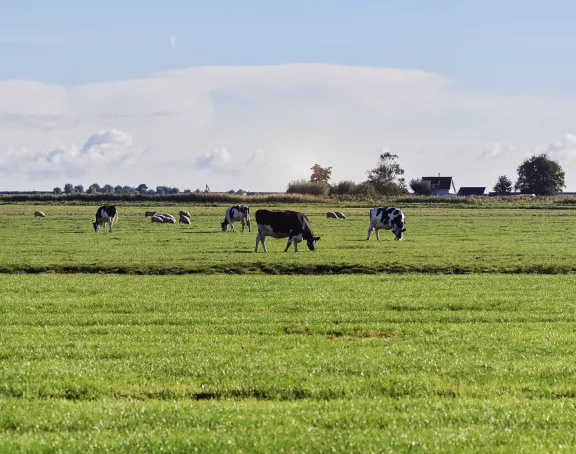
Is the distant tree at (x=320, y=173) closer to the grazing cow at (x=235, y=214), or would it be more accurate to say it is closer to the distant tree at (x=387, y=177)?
the distant tree at (x=387, y=177)

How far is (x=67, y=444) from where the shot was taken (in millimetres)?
10031

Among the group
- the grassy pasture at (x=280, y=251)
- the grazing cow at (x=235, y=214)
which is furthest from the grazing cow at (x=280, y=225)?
the grazing cow at (x=235, y=214)

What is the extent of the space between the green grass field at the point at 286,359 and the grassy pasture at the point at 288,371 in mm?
42

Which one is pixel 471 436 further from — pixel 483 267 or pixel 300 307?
pixel 483 267

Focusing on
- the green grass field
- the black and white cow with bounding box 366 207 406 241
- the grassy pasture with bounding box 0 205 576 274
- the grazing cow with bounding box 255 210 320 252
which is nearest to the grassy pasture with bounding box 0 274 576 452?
the green grass field

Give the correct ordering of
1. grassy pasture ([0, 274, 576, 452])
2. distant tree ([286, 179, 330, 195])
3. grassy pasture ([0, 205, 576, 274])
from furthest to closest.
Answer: distant tree ([286, 179, 330, 195]), grassy pasture ([0, 205, 576, 274]), grassy pasture ([0, 274, 576, 452])

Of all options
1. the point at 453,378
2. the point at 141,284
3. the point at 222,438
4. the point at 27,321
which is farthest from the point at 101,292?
the point at 222,438

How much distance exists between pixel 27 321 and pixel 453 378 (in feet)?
37.4

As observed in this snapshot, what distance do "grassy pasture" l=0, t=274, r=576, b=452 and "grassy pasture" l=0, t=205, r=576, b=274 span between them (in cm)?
932

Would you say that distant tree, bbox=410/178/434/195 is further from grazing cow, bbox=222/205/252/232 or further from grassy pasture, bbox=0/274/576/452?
grassy pasture, bbox=0/274/576/452

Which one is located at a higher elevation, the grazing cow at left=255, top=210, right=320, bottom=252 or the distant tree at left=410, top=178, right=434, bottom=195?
the distant tree at left=410, top=178, right=434, bottom=195

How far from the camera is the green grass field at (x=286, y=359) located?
1046cm

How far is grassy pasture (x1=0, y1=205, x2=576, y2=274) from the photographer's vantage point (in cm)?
3512

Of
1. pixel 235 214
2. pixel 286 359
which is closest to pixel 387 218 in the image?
pixel 235 214
